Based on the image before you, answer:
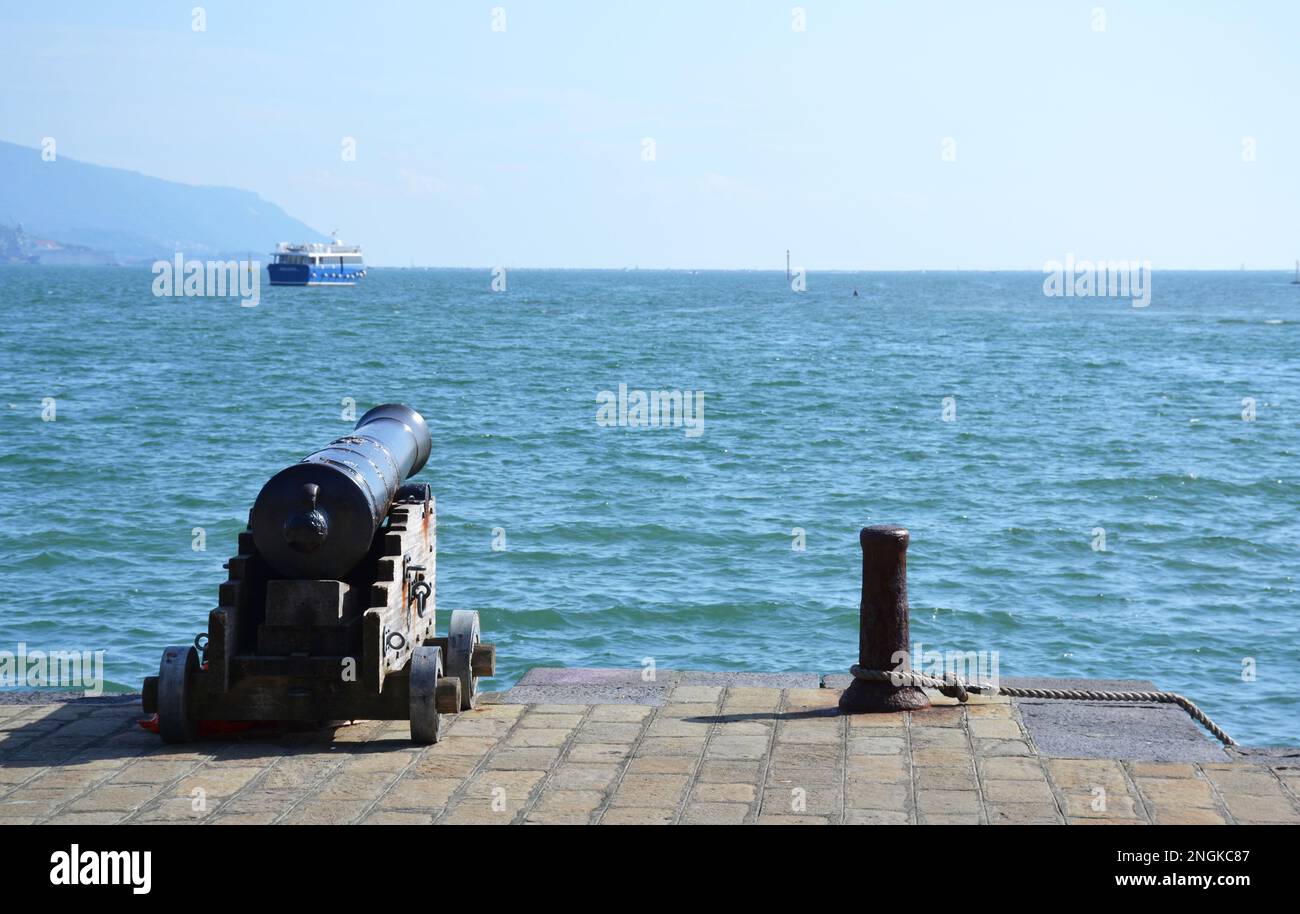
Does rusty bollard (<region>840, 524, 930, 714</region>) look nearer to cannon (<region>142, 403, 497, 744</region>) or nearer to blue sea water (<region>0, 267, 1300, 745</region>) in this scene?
cannon (<region>142, 403, 497, 744</region>)

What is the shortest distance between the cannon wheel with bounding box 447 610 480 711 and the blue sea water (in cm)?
530

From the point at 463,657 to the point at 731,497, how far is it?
16.4m

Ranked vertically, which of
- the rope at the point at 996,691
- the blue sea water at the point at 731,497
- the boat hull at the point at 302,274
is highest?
the boat hull at the point at 302,274

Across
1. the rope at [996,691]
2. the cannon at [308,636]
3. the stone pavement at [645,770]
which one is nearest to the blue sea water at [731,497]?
the rope at [996,691]

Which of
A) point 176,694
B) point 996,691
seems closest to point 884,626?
point 996,691

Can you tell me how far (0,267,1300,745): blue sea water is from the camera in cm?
1592

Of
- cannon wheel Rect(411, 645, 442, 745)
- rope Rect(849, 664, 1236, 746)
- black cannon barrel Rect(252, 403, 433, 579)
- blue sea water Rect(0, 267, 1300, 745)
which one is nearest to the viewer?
cannon wheel Rect(411, 645, 442, 745)

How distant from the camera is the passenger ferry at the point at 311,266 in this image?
12400 centimetres

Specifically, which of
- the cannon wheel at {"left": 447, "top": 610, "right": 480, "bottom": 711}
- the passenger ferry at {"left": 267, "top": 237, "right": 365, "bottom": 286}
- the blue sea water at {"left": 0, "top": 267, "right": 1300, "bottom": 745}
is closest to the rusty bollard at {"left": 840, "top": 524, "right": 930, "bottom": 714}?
the cannon wheel at {"left": 447, "top": 610, "right": 480, "bottom": 711}

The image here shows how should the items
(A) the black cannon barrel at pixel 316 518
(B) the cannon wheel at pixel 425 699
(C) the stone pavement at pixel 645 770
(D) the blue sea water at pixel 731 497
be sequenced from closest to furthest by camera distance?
(C) the stone pavement at pixel 645 770 < (B) the cannon wheel at pixel 425 699 < (A) the black cannon barrel at pixel 316 518 < (D) the blue sea water at pixel 731 497

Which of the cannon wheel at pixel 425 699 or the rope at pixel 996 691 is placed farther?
the rope at pixel 996 691

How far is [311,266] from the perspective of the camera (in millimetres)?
123500

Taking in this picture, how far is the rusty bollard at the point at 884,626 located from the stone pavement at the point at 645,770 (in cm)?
10

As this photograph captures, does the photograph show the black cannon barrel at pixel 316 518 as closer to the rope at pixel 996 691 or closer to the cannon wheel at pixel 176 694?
the cannon wheel at pixel 176 694
